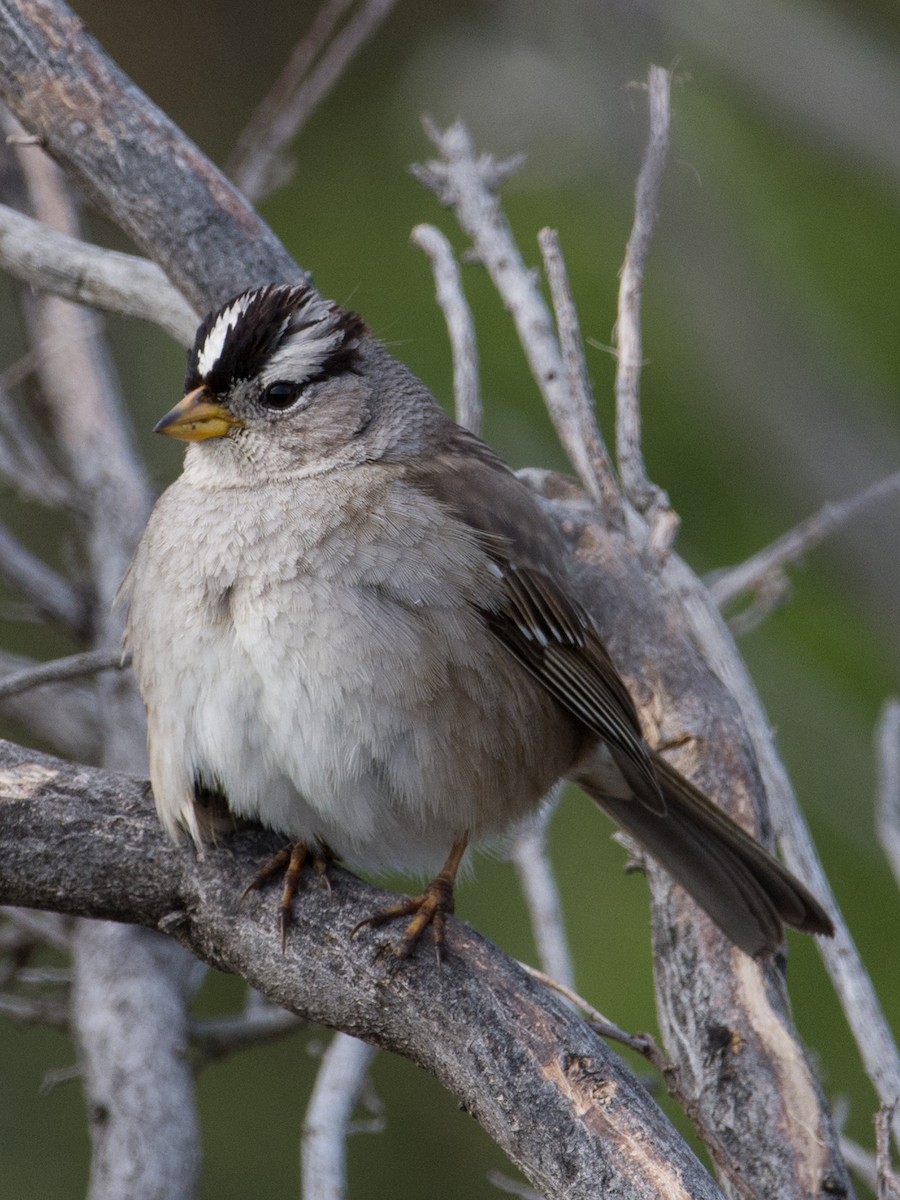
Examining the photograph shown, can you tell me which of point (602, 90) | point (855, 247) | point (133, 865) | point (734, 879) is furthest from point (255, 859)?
point (855, 247)

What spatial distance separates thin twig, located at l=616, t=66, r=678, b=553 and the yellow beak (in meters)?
0.76

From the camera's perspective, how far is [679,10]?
15.5 feet

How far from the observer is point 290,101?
4.24m

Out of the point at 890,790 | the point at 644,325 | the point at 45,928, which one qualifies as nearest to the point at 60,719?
the point at 45,928

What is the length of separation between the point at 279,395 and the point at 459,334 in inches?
20.9

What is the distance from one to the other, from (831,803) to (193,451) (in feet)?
8.45

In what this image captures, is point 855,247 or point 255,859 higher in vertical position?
point 855,247

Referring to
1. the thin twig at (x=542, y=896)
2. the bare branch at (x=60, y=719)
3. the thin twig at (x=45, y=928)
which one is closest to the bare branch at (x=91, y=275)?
the bare branch at (x=60, y=719)

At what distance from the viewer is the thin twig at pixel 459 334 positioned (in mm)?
3301

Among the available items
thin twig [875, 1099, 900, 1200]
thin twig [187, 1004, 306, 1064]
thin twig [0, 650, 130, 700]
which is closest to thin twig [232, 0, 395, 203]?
thin twig [0, 650, 130, 700]

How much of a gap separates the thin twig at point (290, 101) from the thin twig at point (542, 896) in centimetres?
187

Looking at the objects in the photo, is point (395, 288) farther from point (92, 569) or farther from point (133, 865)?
point (133, 865)

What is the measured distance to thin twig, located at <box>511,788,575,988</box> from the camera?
312 cm

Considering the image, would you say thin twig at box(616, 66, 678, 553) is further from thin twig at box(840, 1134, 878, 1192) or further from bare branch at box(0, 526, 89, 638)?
bare branch at box(0, 526, 89, 638)
